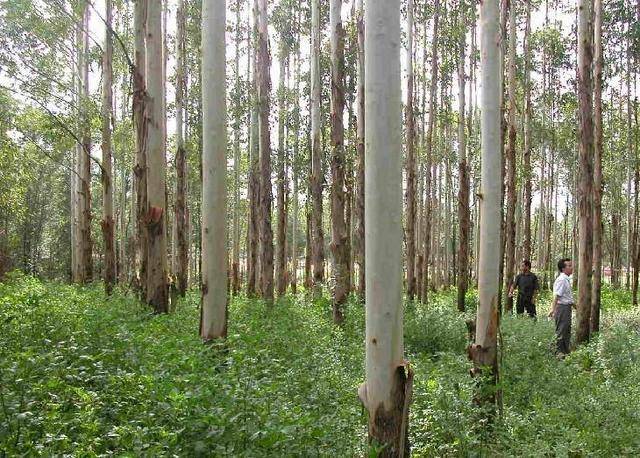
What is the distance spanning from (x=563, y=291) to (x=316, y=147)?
616 cm

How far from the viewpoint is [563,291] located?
30.2 feet

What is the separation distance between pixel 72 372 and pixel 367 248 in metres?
2.64

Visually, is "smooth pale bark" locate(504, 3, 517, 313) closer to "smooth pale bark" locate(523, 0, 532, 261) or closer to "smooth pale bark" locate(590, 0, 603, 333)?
"smooth pale bark" locate(590, 0, 603, 333)

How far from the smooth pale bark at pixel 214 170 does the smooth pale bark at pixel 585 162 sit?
274 inches

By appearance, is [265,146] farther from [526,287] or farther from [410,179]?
[526,287]

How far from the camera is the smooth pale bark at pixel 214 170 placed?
5.94 m

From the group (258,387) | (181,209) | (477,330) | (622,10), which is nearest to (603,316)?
(622,10)

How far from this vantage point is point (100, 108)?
1429cm

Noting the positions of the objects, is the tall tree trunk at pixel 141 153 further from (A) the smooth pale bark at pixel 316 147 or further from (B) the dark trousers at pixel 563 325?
(B) the dark trousers at pixel 563 325

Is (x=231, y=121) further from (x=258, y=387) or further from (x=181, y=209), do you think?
(x=258, y=387)

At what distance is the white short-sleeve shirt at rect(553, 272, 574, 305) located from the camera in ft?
30.0

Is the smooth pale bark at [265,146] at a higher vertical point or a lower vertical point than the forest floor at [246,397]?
higher

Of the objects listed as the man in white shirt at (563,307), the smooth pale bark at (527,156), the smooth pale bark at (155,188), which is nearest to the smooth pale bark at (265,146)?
the smooth pale bark at (155,188)

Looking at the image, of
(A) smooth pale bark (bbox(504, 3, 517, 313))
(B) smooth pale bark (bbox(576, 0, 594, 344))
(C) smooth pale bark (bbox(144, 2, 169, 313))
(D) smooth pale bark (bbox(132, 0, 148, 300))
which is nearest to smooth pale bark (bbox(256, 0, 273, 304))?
(D) smooth pale bark (bbox(132, 0, 148, 300))
